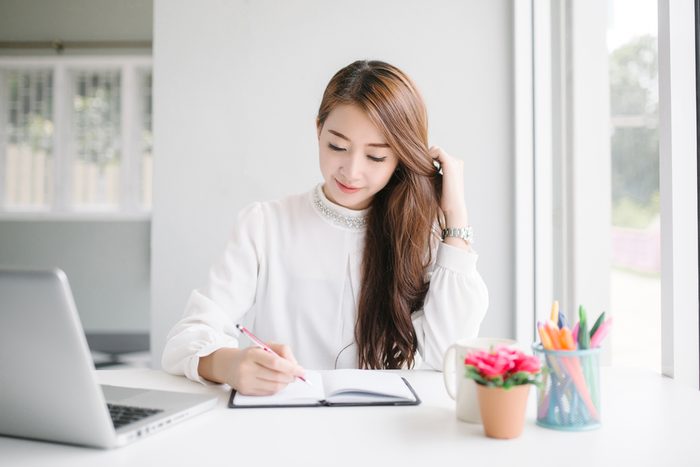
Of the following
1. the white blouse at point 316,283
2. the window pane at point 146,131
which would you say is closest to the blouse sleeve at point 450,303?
the white blouse at point 316,283

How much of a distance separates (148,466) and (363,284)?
0.87 metres

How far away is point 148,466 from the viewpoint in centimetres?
71

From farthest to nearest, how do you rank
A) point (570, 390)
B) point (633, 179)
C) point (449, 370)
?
point (633, 179) → point (449, 370) → point (570, 390)

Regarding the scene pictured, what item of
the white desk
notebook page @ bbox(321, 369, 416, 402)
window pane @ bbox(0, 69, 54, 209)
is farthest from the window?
the white desk

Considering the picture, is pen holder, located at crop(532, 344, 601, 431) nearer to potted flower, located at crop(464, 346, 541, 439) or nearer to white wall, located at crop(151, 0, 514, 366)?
potted flower, located at crop(464, 346, 541, 439)

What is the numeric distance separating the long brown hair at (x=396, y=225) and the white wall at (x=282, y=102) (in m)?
0.93

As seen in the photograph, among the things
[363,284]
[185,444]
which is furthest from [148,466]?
[363,284]

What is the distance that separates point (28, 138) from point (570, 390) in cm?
567

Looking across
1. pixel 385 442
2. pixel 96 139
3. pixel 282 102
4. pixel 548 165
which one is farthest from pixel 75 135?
pixel 385 442

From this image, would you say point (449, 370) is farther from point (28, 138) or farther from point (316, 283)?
point (28, 138)

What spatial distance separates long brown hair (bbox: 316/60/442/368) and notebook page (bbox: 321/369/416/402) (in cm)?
39

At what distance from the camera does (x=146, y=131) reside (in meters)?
5.45

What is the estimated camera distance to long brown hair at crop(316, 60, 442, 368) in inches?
55.4

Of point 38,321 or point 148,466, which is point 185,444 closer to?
point 148,466
